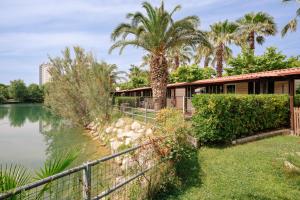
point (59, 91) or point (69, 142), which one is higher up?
point (59, 91)

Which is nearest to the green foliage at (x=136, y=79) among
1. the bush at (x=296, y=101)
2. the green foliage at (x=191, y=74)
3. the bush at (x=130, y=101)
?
the green foliage at (x=191, y=74)

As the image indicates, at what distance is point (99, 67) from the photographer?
806 inches

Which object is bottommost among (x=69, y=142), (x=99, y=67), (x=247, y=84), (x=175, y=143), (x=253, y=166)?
(x=69, y=142)

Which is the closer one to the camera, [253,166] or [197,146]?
[253,166]

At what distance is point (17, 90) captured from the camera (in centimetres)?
8544

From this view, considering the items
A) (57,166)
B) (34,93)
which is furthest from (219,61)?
(34,93)

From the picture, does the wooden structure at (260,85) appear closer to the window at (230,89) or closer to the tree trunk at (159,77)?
the window at (230,89)

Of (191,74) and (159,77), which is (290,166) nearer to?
(159,77)

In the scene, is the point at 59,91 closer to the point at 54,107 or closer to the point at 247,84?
the point at 54,107

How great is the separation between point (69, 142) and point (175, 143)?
480 inches

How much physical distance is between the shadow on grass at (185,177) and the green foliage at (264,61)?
1785 cm

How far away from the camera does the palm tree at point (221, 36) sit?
26828mm

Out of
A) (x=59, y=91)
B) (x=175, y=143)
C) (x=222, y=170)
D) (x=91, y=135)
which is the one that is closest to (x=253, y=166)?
(x=222, y=170)

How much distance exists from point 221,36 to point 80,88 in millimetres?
15921
